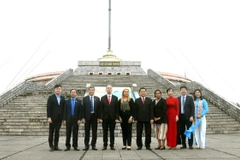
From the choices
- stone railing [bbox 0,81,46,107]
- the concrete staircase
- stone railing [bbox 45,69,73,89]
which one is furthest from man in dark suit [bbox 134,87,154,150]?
stone railing [bbox 45,69,73,89]

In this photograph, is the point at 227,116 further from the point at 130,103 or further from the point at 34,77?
the point at 34,77

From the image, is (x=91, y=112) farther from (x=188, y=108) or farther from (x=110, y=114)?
(x=188, y=108)

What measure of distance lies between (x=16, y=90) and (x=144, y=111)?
1242cm

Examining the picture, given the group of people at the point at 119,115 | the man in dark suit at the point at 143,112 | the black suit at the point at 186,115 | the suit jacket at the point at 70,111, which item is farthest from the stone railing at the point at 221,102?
the suit jacket at the point at 70,111

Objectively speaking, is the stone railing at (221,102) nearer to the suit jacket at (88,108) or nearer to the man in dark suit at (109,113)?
the man in dark suit at (109,113)

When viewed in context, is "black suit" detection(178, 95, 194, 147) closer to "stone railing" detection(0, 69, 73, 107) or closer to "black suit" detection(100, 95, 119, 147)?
"black suit" detection(100, 95, 119, 147)

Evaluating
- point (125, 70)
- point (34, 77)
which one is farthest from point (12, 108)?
point (34, 77)

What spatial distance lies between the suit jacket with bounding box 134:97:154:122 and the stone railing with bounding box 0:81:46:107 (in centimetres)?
1040

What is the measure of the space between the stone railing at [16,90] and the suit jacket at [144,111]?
410 inches

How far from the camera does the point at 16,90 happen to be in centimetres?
1808

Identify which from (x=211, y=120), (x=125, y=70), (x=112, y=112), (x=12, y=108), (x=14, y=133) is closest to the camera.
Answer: (x=112, y=112)

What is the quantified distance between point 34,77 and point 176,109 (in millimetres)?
40344

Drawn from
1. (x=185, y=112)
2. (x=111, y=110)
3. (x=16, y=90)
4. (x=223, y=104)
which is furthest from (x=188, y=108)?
(x=16, y=90)

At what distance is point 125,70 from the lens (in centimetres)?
3369
